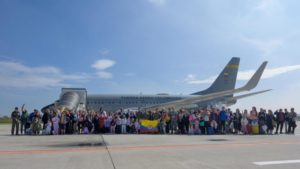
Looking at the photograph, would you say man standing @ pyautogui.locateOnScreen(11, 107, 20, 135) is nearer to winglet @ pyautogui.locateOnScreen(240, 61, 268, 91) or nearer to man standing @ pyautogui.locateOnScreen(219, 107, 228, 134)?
man standing @ pyautogui.locateOnScreen(219, 107, 228, 134)

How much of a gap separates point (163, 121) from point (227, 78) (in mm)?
30460

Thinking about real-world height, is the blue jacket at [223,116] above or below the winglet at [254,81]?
below

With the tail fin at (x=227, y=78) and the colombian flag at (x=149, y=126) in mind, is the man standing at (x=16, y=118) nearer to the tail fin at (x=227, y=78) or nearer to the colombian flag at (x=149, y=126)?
the colombian flag at (x=149, y=126)

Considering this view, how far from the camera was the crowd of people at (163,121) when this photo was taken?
59.0 feet

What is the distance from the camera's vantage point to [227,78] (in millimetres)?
47344

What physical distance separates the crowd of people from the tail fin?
27071 mm

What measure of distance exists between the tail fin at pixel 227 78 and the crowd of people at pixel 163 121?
27.1m

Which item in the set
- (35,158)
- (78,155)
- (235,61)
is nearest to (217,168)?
(78,155)

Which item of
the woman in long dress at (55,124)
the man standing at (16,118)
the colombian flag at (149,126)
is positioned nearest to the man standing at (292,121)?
the colombian flag at (149,126)

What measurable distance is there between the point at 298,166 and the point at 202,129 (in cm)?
1195

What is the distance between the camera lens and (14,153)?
916 centimetres

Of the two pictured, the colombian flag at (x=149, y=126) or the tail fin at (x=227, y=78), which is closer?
the colombian flag at (x=149, y=126)

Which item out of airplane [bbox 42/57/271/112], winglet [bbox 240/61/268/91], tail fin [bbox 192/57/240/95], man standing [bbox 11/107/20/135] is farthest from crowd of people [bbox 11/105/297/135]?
tail fin [bbox 192/57/240/95]

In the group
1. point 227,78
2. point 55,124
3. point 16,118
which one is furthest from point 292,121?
point 227,78
